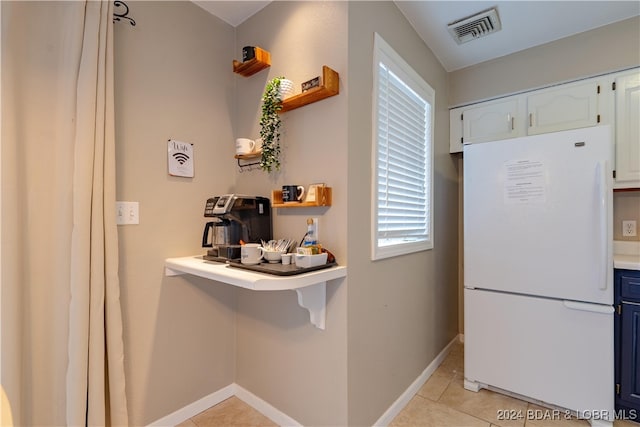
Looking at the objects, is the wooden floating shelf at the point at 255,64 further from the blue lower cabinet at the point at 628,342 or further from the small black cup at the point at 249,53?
the blue lower cabinet at the point at 628,342

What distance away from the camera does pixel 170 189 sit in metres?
1.80

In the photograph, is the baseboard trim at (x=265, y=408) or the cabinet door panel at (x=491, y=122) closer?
the baseboard trim at (x=265, y=408)

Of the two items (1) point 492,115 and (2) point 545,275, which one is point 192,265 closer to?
(2) point 545,275

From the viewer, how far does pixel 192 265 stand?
1.58 m

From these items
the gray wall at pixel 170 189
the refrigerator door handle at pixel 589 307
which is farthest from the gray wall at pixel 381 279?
the gray wall at pixel 170 189

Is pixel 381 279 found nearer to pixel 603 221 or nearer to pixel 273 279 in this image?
pixel 273 279

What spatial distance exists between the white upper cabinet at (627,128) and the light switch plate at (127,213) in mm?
3115

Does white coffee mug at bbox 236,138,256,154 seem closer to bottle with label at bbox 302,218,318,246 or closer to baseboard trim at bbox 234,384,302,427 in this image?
bottle with label at bbox 302,218,318,246

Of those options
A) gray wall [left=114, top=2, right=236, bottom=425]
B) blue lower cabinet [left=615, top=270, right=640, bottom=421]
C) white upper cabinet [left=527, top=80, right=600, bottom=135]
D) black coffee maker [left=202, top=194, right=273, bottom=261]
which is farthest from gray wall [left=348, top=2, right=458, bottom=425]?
blue lower cabinet [left=615, top=270, right=640, bottom=421]

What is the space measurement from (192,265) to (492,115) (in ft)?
8.68

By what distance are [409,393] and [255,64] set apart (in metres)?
2.38

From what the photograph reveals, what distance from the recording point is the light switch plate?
5.20 feet

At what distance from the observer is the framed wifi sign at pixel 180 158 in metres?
1.79

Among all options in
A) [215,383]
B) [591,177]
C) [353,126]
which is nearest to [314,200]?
[353,126]
